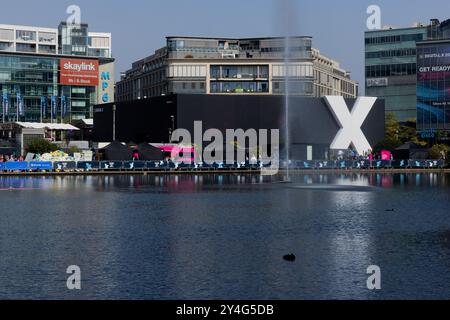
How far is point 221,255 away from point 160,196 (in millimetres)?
37098

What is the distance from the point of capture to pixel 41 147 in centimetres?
13325

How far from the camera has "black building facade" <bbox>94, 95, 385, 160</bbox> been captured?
498ft

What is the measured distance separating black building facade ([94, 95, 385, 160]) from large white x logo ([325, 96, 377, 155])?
99 centimetres

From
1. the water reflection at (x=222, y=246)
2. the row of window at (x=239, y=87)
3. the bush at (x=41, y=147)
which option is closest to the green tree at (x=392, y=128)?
the row of window at (x=239, y=87)

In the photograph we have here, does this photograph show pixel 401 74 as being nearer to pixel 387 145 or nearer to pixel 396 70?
pixel 396 70

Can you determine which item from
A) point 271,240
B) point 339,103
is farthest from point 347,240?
point 339,103

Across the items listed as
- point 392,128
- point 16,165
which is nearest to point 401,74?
point 392,128

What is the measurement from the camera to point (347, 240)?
3959 cm

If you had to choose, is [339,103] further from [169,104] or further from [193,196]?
[193,196]

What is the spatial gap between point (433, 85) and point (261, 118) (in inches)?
1474

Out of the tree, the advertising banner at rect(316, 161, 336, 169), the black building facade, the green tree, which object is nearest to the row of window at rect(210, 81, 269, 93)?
the black building facade

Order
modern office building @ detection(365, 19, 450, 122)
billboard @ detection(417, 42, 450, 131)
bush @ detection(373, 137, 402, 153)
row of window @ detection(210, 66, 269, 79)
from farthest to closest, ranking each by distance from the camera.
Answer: modern office building @ detection(365, 19, 450, 122) < row of window @ detection(210, 66, 269, 79) < billboard @ detection(417, 42, 450, 131) < bush @ detection(373, 137, 402, 153)

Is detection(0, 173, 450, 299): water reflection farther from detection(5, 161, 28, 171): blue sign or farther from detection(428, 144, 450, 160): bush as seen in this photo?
detection(428, 144, 450, 160): bush

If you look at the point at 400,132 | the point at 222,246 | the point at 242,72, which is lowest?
the point at 222,246
